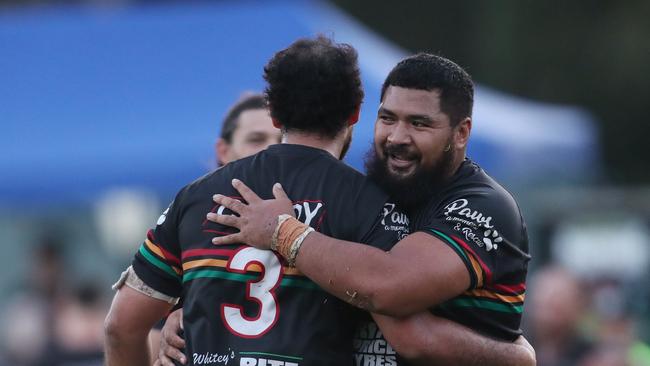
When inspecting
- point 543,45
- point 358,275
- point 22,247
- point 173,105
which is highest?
point 543,45

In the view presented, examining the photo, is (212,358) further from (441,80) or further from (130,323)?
(441,80)

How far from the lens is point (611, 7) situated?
21.9 metres

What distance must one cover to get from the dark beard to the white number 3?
0.49 metres

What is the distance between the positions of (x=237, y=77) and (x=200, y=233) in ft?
24.5

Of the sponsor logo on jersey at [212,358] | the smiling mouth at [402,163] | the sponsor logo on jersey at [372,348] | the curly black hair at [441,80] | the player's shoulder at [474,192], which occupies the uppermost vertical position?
the curly black hair at [441,80]

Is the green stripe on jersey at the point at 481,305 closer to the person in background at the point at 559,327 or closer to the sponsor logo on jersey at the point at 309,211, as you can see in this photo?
the sponsor logo on jersey at the point at 309,211

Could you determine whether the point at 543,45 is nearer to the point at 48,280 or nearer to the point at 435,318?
the point at 48,280

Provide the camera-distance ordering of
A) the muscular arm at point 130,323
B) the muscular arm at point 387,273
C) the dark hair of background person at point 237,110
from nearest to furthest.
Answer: the muscular arm at point 387,273 < the muscular arm at point 130,323 < the dark hair of background person at point 237,110

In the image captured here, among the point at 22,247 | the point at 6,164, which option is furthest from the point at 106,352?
the point at 22,247

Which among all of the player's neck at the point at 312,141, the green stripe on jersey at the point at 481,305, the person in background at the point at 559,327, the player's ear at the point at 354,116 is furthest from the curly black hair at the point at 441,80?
the person in background at the point at 559,327

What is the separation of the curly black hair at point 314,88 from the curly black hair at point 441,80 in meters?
0.17

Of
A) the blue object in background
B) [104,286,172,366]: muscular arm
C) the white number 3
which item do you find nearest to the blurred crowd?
the blue object in background

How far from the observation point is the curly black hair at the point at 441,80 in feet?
15.3

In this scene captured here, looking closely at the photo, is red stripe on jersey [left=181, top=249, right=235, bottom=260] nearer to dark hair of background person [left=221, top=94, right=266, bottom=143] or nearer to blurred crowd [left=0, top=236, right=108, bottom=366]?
dark hair of background person [left=221, top=94, right=266, bottom=143]
